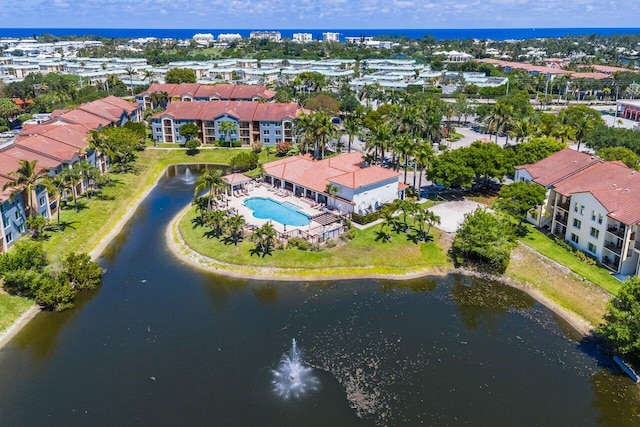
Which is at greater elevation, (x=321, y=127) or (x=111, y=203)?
(x=321, y=127)

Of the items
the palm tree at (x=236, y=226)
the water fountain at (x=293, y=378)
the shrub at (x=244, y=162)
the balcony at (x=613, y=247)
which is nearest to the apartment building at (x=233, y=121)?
the shrub at (x=244, y=162)

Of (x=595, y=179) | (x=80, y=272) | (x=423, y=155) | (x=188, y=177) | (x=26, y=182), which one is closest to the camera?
(x=80, y=272)

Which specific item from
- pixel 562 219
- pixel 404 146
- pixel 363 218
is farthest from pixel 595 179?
pixel 363 218

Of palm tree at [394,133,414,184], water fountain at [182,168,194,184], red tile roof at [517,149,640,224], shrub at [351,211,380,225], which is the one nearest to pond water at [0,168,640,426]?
shrub at [351,211,380,225]

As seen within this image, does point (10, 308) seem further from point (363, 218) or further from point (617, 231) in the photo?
point (617, 231)

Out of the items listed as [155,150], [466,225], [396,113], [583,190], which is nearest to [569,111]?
[396,113]
